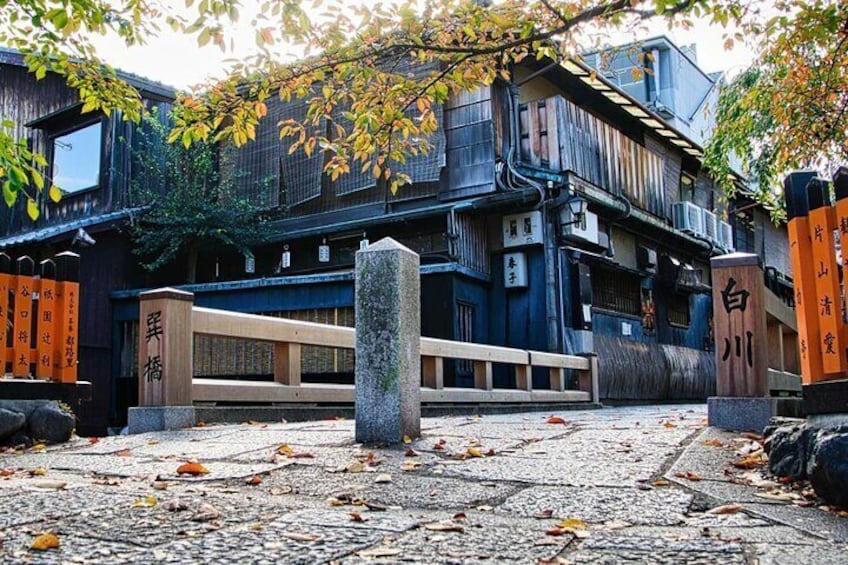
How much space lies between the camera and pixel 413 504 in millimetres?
3908

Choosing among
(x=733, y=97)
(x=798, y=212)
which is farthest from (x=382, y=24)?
(x=733, y=97)

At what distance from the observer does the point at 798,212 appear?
4.76m

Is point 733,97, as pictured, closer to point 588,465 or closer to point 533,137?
point 533,137

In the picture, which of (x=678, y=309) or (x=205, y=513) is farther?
(x=678, y=309)

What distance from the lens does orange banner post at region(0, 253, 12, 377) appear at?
6836 millimetres

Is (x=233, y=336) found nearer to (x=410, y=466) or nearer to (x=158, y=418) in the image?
(x=158, y=418)

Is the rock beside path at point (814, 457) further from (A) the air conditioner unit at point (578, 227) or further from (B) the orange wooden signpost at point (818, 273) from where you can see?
(A) the air conditioner unit at point (578, 227)

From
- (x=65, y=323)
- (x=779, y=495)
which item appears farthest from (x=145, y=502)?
(x=65, y=323)

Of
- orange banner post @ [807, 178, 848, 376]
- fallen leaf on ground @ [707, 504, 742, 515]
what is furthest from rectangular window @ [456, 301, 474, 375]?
fallen leaf on ground @ [707, 504, 742, 515]

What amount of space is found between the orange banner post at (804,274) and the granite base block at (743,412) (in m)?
1.89

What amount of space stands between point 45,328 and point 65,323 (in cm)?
17

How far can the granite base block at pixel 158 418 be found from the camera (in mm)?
7207

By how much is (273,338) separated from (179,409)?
1.31m

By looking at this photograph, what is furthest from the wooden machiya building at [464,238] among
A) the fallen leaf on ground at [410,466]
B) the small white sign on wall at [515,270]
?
the fallen leaf on ground at [410,466]
